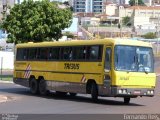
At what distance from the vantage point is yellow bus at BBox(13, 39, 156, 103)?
81.4ft

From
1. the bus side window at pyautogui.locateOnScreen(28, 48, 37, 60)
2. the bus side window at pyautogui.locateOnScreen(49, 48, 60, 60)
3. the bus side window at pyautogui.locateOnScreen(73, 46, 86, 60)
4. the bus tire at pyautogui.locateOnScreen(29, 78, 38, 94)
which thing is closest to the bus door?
the bus side window at pyautogui.locateOnScreen(73, 46, 86, 60)

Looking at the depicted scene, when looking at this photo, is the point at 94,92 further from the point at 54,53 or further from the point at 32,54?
the point at 32,54

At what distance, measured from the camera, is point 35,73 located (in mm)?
31469

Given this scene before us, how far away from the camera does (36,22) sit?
48.1m

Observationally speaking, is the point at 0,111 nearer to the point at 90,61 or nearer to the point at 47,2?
the point at 90,61

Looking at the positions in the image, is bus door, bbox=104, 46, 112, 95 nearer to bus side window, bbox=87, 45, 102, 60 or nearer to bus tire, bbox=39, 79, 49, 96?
bus side window, bbox=87, 45, 102, 60

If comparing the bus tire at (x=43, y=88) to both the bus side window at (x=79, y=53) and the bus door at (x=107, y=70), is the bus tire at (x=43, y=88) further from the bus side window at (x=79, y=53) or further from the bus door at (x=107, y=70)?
the bus door at (x=107, y=70)

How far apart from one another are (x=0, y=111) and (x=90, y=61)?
259 inches

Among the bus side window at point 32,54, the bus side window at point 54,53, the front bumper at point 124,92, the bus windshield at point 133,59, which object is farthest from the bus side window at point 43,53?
the bus windshield at point 133,59

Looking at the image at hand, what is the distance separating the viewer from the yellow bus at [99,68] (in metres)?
24.8

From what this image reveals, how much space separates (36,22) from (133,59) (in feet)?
78.3

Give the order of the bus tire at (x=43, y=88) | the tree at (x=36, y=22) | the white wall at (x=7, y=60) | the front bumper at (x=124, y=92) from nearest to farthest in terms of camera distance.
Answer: the front bumper at (x=124, y=92) → the bus tire at (x=43, y=88) → the tree at (x=36, y=22) → the white wall at (x=7, y=60)

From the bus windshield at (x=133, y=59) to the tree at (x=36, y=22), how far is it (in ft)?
74.3

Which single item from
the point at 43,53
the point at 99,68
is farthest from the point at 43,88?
the point at 99,68
